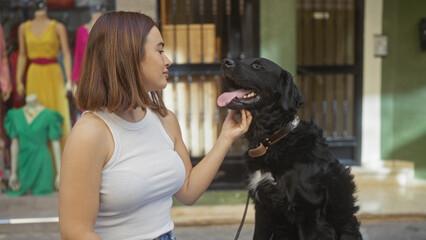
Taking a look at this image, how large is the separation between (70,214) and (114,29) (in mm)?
676

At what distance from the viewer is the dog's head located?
248 centimetres

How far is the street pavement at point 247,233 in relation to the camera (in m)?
4.45

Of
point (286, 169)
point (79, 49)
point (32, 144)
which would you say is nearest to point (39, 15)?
point (79, 49)

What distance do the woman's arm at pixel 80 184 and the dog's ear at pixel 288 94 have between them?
3.92 ft

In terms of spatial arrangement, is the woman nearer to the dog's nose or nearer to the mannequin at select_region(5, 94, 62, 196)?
the dog's nose

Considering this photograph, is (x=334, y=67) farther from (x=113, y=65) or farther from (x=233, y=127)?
(x=113, y=65)

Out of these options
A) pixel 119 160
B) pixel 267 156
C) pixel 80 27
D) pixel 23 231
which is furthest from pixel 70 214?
pixel 80 27

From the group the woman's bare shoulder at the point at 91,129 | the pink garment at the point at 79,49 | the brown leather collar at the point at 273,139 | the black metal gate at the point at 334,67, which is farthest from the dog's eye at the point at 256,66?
the black metal gate at the point at 334,67

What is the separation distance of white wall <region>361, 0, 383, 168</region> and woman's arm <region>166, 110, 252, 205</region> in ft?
14.1

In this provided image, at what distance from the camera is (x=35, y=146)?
5.13m

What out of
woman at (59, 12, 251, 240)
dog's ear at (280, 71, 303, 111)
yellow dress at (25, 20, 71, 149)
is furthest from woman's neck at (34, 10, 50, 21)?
woman at (59, 12, 251, 240)

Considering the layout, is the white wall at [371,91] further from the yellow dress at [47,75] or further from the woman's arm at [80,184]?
the woman's arm at [80,184]

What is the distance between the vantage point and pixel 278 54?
542cm

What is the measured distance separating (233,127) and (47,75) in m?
3.66
